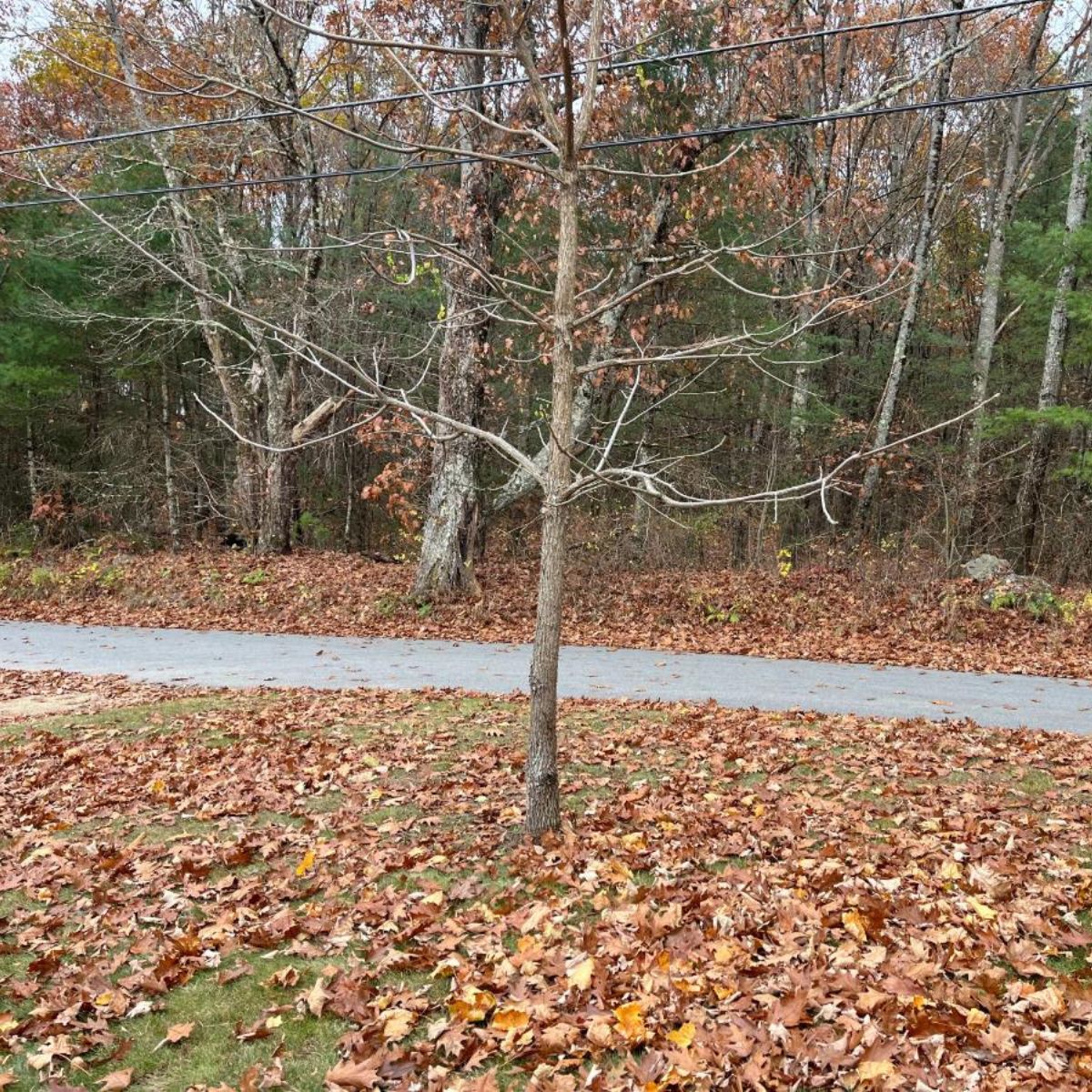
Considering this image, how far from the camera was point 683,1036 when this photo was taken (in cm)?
331

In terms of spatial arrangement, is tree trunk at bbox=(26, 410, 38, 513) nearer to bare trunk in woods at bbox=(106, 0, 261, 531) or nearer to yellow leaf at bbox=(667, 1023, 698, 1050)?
bare trunk in woods at bbox=(106, 0, 261, 531)

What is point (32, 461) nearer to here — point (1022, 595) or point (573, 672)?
point (573, 672)

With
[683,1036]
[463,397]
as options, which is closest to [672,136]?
[683,1036]

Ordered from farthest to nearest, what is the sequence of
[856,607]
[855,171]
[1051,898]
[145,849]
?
[855,171] < [856,607] < [145,849] < [1051,898]

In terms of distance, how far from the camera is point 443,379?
14.2 m

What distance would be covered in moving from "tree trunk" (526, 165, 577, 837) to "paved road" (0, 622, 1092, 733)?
426cm

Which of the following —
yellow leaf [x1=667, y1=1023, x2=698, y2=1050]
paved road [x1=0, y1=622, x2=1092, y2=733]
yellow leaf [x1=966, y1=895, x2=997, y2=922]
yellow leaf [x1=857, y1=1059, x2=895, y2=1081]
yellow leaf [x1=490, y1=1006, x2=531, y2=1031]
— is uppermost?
yellow leaf [x1=857, y1=1059, x2=895, y2=1081]

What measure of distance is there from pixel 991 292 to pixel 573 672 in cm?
1217

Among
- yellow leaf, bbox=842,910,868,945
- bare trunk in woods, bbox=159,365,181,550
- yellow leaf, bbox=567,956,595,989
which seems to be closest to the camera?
yellow leaf, bbox=567,956,595,989

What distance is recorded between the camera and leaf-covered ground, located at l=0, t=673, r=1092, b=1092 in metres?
3.35

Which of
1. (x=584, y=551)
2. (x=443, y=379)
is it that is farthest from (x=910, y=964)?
(x=584, y=551)

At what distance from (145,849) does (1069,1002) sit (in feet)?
17.1

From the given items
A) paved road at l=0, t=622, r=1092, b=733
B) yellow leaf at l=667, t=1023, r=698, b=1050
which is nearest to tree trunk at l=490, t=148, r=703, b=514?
paved road at l=0, t=622, r=1092, b=733

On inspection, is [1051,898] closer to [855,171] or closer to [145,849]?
[145,849]
